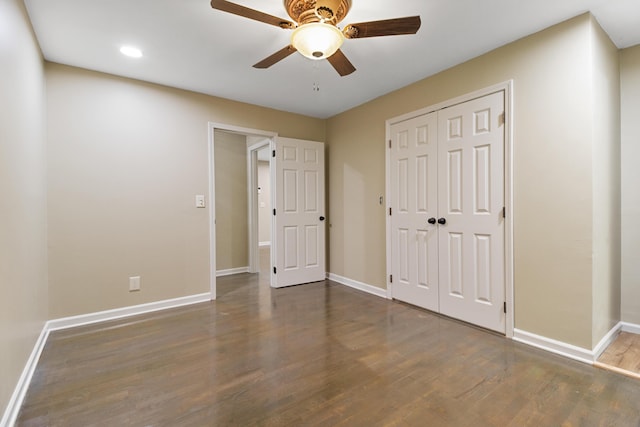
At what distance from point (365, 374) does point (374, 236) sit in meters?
2.05

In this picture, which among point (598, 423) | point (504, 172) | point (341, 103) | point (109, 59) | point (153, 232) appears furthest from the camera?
point (341, 103)

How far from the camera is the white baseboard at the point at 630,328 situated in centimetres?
250

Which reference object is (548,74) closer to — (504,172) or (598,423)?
(504,172)

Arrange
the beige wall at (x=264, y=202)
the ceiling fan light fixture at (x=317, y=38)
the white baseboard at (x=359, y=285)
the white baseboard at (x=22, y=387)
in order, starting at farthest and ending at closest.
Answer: the beige wall at (x=264, y=202) → the white baseboard at (x=359, y=285) → the ceiling fan light fixture at (x=317, y=38) → the white baseboard at (x=22, y=387)

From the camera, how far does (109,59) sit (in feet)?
8.82

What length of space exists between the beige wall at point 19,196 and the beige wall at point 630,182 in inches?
171

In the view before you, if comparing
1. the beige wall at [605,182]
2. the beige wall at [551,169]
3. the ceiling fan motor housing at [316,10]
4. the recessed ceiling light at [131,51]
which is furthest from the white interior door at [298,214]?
the beige wall at [605,182]

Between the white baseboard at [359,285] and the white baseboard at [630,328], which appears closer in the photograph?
the white baseboard at [630,328]

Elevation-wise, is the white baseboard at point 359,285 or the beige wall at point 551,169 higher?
the beige wall at point 551,169

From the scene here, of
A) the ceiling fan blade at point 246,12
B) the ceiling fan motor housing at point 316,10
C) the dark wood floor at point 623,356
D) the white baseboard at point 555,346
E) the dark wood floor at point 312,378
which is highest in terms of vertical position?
the ceiling fan motor housing at point 316,10

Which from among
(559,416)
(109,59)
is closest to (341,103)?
(109,59)

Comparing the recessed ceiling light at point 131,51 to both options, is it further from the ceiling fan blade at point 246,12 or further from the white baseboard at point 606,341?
the white baseboard at point 606,341

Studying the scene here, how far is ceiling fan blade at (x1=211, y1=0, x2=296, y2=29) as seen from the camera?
5.08ft

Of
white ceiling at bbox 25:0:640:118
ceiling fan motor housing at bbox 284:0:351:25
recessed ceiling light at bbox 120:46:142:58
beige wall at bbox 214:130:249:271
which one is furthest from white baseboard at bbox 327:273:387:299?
recessed ceiling light at bbox 120:46:142:58
